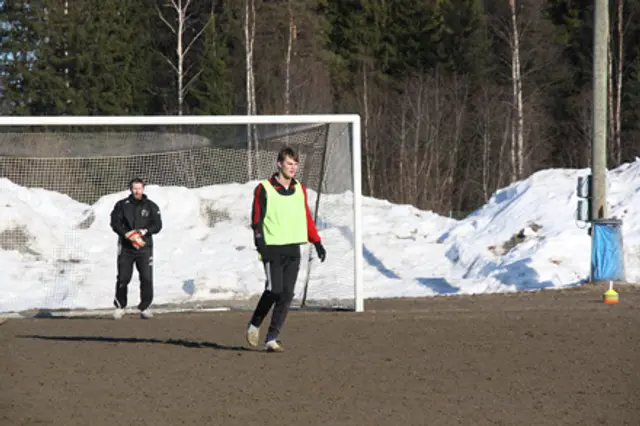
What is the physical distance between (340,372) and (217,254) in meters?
10.3

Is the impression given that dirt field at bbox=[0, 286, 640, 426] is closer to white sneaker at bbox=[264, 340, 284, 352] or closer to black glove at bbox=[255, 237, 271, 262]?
white sneaker at bbox=[264, 340, 284, 352]

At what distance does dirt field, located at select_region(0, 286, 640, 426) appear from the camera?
6695 mm

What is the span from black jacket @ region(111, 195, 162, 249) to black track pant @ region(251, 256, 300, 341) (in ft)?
14.4

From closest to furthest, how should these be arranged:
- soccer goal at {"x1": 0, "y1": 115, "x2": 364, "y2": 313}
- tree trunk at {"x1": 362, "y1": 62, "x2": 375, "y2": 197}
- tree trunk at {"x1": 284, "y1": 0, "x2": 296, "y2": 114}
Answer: soccer goal at {"x1": 0, "y1": 115, "x2": 364, "y2": 313}, tree trunk at {"x1": 284, "y1": 0, "x2": 296, "y2": 114}, tree trunk at {"x1": 362, "y1": 62, "x2": 375, "y2": 197}

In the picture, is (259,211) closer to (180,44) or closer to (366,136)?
(180,44)

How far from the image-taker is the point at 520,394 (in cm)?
726

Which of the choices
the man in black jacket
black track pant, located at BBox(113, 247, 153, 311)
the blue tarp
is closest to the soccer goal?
the man in black jacket

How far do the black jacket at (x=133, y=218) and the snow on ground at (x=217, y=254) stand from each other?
3332 mm

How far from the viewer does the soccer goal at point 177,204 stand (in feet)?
53.3

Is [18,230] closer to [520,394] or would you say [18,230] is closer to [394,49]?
[520,394]

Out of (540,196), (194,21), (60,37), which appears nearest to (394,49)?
(194,21)

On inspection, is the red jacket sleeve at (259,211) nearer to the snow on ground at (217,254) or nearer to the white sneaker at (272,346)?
the white sneaker at (272,346)

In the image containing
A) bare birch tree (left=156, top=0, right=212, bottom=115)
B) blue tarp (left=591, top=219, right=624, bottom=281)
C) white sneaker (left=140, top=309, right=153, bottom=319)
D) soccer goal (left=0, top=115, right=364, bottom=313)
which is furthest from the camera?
bare birch tree (left=156, top=0, right=212, bottom=115)

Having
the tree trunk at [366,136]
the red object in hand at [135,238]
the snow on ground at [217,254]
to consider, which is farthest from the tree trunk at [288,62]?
the red object in hand at [135,238]
